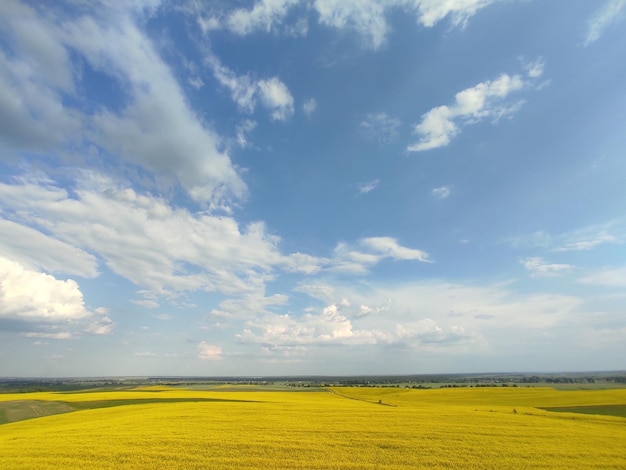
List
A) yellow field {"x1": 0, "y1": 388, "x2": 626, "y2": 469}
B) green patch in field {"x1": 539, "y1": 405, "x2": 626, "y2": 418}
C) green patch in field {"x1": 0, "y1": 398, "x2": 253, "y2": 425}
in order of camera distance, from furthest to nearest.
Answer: green patch in field {"x1": 0, "y1": 398, "x2": 253, "y2": 425}, green patch in field {"x1": 539, "y1": 405, "x2": 626, "y2": 418}, yellow field {"x1": 0, "y1": 388, "x2": 626, "y2": 469}

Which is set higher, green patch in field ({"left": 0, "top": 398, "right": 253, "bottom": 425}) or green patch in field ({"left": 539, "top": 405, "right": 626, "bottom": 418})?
green patch in field ({"left": 0, "top": 398, "right": 253, "bottom": 425})

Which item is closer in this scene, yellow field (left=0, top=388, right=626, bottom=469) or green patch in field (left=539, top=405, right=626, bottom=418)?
yellow field (left=0, top=388, right=626, bottom=469)

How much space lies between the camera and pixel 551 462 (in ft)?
56.7

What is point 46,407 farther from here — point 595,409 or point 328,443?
point 595,409

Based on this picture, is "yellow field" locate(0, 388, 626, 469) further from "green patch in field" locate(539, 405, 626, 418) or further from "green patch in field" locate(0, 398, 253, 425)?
"green patch in field" locate(0, 398, 253, 425)

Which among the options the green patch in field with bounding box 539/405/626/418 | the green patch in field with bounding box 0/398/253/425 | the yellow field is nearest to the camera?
the yellow field

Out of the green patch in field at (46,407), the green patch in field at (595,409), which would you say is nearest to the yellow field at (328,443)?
the green patch in field at (595,409)

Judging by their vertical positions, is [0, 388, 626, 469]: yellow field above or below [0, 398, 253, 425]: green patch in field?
below

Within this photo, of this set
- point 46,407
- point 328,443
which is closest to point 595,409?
point 328,443

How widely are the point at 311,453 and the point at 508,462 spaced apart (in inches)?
372

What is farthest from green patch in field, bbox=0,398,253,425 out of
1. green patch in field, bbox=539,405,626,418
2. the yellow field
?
green patch in field, bbox=539,405,626,418

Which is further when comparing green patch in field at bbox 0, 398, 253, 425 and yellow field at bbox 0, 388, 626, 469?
green patch in field at bbox 0, 398, 253, 425

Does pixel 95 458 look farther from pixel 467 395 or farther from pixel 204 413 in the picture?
pixel 467 395

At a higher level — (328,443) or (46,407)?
(46,407)
